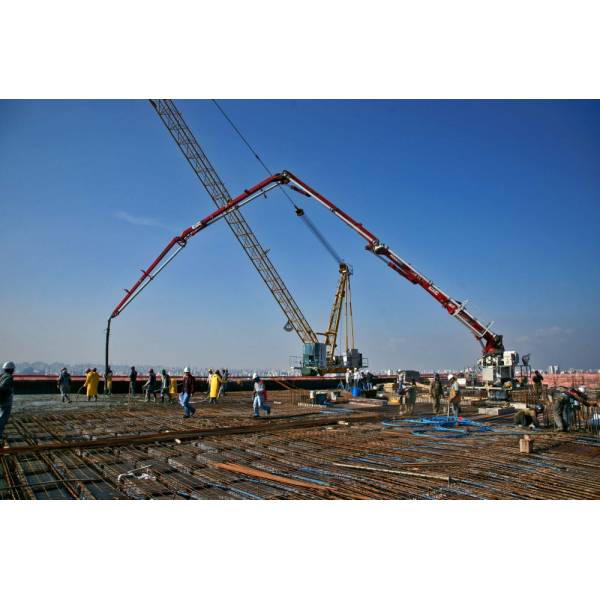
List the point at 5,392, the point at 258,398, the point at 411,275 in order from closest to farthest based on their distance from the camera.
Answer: the point at 5,392
the point at 258,398
the point at 411,275

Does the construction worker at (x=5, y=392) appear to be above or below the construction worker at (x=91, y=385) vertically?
above

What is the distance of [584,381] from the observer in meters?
33.4

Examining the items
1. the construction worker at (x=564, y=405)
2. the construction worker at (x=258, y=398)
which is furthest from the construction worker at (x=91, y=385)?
the construction worker at (x=564, y=405)

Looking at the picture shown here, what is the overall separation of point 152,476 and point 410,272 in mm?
26774

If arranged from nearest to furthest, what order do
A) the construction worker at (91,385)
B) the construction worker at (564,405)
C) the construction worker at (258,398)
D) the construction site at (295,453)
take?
the construction site at (295,453) → the construction worker at (564,405) → the construction worker at (258,398) → the construction worker at (91,385)

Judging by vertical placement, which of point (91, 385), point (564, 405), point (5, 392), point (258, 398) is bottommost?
point (91, 385)

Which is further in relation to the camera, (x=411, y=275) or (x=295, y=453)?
(x=411, y=275)

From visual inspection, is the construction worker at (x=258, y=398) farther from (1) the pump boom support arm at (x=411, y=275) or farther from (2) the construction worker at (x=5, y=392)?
(1) the pump boom support arm at (x=411, y=275)

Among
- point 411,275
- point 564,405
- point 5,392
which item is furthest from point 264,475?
point 411,275

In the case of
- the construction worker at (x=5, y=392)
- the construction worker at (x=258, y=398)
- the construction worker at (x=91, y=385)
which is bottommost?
the construction worker at (x=91, y=385)

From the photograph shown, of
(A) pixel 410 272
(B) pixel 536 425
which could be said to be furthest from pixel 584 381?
(B) pixel 536 425

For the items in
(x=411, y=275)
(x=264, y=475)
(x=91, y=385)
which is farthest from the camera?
(x=411, y=275)

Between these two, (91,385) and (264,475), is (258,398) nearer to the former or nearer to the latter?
(264,475)

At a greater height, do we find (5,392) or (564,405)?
(5,392)
